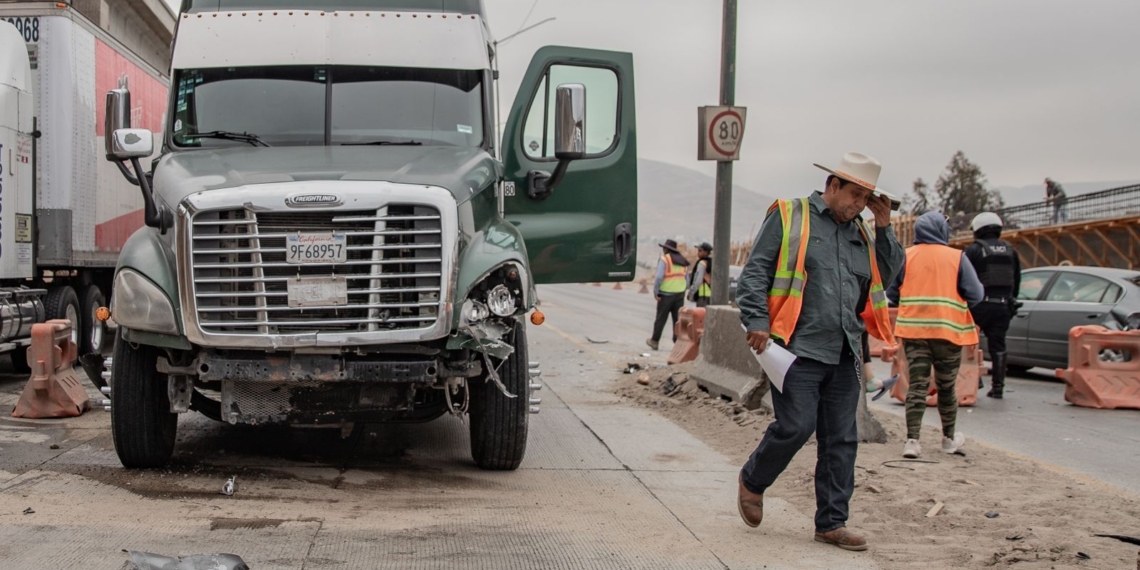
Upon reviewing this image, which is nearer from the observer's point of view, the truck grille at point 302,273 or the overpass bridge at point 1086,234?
the truck grille at point 302,273

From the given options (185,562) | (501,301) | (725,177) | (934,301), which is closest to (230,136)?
(501,301)

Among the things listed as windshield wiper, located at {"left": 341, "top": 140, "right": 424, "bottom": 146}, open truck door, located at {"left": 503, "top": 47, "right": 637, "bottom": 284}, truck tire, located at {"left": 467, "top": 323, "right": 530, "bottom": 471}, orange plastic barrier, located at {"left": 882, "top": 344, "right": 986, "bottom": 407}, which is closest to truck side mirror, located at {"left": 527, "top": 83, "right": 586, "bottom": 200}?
open truck door, located at {"left": 503, "top": 47, "right": 637, "bottom": 284}

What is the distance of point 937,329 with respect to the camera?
28.6ft

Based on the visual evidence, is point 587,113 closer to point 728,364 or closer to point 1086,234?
point 728,364

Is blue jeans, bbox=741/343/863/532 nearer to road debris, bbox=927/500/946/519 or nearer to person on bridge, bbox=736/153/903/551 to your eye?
person on bridge, bbox=736/153/903/551

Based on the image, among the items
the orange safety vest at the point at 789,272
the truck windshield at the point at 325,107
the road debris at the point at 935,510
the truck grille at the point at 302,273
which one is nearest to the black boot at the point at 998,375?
the road debris at the point at 935,510

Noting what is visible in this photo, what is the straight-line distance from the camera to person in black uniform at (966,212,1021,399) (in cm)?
1245

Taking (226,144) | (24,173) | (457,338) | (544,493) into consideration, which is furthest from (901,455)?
(24,173)

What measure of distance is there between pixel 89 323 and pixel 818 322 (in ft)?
35.2

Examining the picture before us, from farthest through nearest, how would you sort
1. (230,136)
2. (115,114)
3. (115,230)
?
(115,230), (230,136), (115,114)

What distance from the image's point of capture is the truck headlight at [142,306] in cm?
654

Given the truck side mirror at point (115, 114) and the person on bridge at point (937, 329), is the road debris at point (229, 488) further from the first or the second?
the person on bridge at point (937, 329)

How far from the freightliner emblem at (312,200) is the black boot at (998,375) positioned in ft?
28.1

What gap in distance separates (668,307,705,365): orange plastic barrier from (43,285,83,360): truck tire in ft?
22.4
